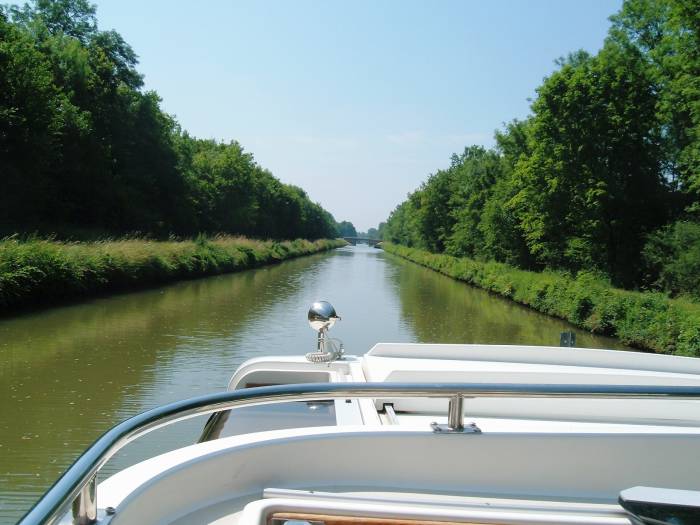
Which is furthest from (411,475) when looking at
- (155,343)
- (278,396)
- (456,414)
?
(155,343)

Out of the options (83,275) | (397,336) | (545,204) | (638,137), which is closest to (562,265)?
(545,204)

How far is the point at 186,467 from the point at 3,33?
2687 cm

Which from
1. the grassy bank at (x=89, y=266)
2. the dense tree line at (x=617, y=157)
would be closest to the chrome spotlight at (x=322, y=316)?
the grassy bank at (x=89, y=266)

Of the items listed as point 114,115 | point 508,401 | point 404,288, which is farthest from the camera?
point 114,115

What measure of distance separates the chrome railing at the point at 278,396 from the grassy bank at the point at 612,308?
1149 centimetres

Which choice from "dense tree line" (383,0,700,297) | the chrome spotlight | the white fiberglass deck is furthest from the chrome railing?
"dense tree line" (383,0,700,297)

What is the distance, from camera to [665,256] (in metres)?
20.4

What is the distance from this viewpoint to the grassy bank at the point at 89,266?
14.9 m

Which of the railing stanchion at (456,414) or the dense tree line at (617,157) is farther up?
the dense tree line at (617,157)

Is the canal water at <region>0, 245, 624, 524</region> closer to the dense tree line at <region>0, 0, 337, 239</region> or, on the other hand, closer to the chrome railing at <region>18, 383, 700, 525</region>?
the chrome railing at <region>18, 383, 700, 525</region>

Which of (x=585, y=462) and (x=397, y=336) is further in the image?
(x=397, y=336)

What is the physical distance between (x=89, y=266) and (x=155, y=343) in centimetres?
752

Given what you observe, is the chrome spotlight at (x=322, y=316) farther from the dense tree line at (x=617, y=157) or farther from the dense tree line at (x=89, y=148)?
the dense tree line at (x=89, y=148)

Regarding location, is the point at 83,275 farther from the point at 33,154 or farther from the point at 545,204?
the point at 545,204
